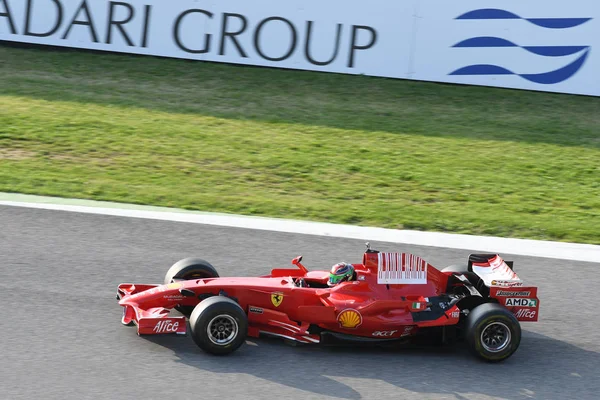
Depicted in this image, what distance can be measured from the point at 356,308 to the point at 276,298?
0.61 meters

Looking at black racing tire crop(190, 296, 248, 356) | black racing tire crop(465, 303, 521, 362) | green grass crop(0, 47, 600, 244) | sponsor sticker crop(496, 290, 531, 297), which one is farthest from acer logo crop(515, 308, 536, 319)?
green grass crop(0, 47, 600, 244)

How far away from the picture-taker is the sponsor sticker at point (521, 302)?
22.6 feet

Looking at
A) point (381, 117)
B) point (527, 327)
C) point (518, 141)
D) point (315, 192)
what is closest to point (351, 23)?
point (381, 117)

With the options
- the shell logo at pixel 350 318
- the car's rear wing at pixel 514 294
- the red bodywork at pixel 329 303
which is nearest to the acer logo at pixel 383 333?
the red bodywork at pixel 329 303

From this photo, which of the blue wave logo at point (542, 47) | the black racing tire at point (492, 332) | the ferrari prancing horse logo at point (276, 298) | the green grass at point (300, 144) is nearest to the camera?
the black racing tire at point (492, 332)

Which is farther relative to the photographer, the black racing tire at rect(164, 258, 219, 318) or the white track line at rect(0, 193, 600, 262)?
the white track line at rect(0, 193, 600, 262)

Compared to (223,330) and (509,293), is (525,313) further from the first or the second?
(223,330)

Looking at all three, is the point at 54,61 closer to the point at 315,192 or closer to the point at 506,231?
the point at 315,192

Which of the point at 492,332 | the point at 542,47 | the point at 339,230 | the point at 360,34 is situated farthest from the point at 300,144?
the point at 492,332

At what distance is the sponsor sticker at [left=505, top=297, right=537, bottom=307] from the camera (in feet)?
22.6

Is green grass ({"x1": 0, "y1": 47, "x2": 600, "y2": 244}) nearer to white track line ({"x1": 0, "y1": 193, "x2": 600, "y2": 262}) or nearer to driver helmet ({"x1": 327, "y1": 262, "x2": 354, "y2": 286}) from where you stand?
white track line ({"x1": 0, "y1": 193, "x2": 600, "y2": 262})

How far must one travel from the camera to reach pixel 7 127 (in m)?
12.6

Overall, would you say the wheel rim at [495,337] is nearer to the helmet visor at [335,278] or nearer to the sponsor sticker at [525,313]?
the sponsor sticker at [525,313]

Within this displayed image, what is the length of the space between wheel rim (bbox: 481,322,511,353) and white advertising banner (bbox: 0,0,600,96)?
350 inches
